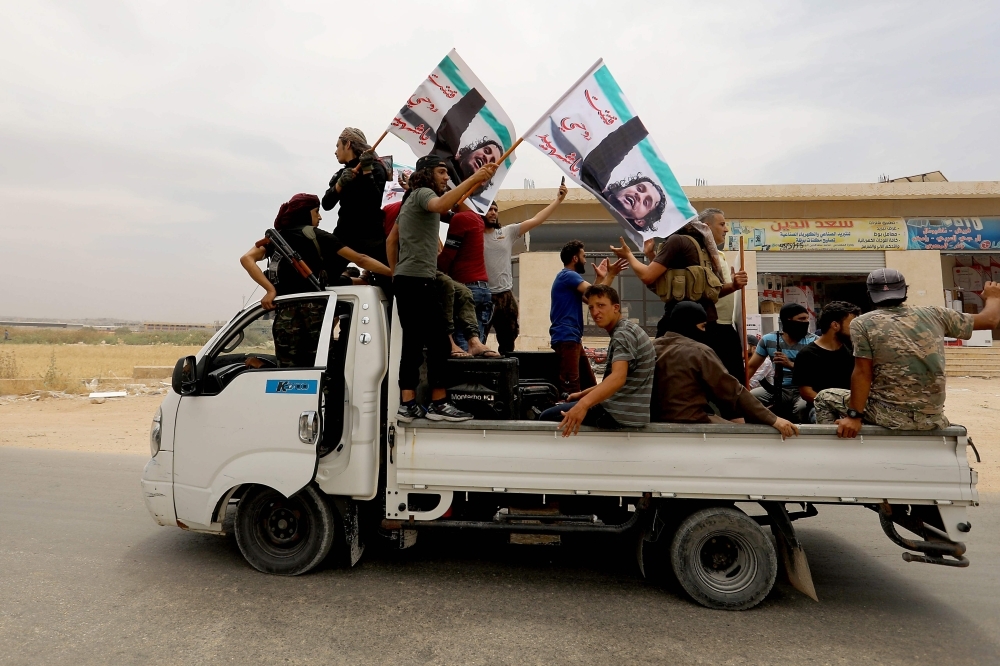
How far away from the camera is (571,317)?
5148 millimetres

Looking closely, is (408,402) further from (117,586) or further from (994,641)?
(994,641)

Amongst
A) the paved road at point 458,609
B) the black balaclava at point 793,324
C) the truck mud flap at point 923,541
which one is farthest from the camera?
the black balaclava at point 793,324

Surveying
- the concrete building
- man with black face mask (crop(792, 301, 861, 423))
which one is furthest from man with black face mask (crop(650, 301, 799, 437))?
the concrete building

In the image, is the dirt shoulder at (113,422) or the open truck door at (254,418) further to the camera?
the dirt shoulder at (113,422)

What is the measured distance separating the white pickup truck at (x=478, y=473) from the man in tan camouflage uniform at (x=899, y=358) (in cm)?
11

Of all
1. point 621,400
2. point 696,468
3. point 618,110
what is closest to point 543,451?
point 621,400

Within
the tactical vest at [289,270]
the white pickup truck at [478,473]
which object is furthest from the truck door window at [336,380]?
the tactical vest at [289,270]

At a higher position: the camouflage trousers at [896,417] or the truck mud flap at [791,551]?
the camouflage trousers at [896,417]

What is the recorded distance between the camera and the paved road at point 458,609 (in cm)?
310

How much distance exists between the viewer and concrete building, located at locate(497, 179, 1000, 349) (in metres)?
19.5

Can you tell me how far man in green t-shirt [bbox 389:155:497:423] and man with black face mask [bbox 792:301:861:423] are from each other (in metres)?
2.45

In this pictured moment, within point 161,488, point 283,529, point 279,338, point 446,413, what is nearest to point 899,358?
point 446,413

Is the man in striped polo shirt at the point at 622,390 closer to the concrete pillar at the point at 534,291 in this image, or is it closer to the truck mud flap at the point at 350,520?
the truck mud flap at the point at 350,520

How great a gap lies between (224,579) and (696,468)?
10.1ft
